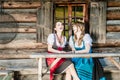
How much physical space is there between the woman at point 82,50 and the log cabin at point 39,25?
4.28 feet

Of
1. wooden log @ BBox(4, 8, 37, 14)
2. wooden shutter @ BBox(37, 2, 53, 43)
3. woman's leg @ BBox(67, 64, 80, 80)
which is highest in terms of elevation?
wooden log @ BBox(4, 8, 37, 14)

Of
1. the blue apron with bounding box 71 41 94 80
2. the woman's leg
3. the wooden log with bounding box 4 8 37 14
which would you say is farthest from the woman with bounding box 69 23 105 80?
the wooden log with bounding box 4 8 37 14

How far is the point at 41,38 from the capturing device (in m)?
8.87

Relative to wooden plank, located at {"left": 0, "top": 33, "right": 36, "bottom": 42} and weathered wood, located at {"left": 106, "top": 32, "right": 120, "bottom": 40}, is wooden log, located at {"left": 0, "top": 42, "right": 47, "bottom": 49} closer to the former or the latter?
wooden plank, located at {"left": 0, "top": 33, "right": 36, "bottom": 42}

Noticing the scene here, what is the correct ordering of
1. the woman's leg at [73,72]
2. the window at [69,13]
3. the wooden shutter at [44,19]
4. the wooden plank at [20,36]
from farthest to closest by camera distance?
the window at [69,13]
the wooden plank at [20,36]
the wooden shutter at [44,19]
the woman's leg at [73,72]

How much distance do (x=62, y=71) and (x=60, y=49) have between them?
1.63 ft

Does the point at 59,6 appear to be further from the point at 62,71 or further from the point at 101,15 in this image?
the point at 62,71

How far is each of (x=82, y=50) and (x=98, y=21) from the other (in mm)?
1616

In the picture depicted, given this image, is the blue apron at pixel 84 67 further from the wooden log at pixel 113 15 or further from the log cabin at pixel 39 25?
the wooden log at pixel 113 15

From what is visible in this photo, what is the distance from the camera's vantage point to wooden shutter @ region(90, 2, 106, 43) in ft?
29.1

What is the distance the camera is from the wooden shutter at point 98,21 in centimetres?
888

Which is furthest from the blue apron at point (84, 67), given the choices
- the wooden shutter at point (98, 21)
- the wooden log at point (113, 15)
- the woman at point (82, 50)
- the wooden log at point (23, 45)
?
the wooden log at point (113, 15)

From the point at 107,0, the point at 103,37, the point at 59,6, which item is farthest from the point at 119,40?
the point at 59,6


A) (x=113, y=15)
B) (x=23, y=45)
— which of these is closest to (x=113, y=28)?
(x=113, y=15)
